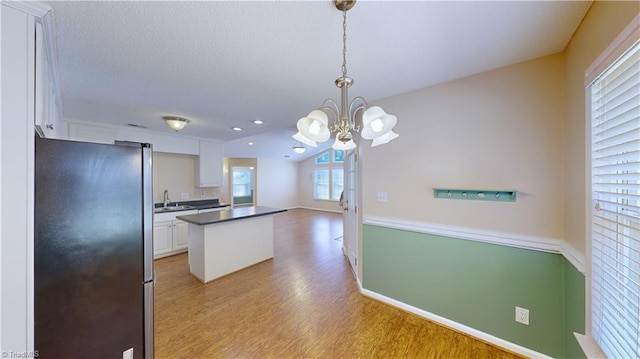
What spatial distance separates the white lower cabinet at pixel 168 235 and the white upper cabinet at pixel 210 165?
996 millimetres

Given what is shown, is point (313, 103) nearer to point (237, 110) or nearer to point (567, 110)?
point (237, 110)

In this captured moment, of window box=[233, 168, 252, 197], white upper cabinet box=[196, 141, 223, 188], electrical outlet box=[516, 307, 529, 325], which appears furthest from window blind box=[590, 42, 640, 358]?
window box=[233, 168, 252, 197]

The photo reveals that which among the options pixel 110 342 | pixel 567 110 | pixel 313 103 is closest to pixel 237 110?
pixel 313 103

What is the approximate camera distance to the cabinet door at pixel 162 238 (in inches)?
154

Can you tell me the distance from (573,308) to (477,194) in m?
0.91

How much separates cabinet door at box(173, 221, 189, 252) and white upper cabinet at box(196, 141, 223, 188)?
44.1 inches

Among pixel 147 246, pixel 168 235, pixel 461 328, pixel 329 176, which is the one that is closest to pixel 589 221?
pixel 461 328

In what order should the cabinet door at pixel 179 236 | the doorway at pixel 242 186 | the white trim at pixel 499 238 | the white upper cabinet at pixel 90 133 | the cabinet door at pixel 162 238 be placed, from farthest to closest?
the doorway at pixel 242 186 → the cabinet door at pixel 179 236 → the cabinet door at pixel 162 238 → the white upper cabinet at pixel 90 133 → the white trim at pixel 499 238

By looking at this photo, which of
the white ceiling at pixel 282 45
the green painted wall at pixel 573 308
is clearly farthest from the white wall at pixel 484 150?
the green painted wall at pixel 573 308

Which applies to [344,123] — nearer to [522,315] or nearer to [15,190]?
[15,190]

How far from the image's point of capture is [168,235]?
13.4 ft

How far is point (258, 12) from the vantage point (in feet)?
4.09

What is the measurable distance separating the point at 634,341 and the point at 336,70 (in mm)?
2144

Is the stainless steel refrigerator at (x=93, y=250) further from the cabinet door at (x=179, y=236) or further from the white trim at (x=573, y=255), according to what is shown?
the cabinet door at (x=179, y=236)
